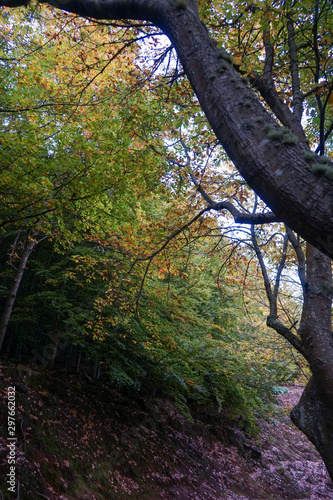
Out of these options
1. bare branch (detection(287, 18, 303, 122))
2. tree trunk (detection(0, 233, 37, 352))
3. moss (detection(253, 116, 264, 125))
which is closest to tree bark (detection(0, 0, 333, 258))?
moss (detection(253, 116, 264, 125))

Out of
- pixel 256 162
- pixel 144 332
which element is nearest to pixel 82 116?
pixel 144 332

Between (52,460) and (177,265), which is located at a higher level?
(177,265)

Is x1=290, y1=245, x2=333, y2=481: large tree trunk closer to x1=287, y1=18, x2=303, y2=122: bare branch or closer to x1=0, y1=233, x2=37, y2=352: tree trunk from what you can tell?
x1=287, y1=18, x2=303, y2=122: bare branch

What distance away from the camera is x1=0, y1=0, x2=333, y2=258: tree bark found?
1.40m

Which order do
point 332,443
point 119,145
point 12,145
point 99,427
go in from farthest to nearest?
point 99,427 → point 119,145 → point 12,145 → point 332,443

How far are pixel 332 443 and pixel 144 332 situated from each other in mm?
4862

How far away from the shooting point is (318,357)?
12.5 ft

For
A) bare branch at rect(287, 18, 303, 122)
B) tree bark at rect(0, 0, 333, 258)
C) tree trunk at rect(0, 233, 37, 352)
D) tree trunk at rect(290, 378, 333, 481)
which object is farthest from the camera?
tree trunk at rect(0, 233, 37, 352)

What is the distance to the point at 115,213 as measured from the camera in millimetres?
7234

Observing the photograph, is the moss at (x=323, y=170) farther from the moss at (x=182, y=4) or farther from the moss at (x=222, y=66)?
the moss at (x=182, y=4)

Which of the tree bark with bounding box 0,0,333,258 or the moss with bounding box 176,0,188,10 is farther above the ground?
the moss with bounding box 176,0,188,10

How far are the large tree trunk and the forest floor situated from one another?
3802 millimetres

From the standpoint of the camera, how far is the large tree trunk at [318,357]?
3.64m

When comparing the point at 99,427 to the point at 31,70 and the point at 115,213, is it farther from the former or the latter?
the point at 31,70
